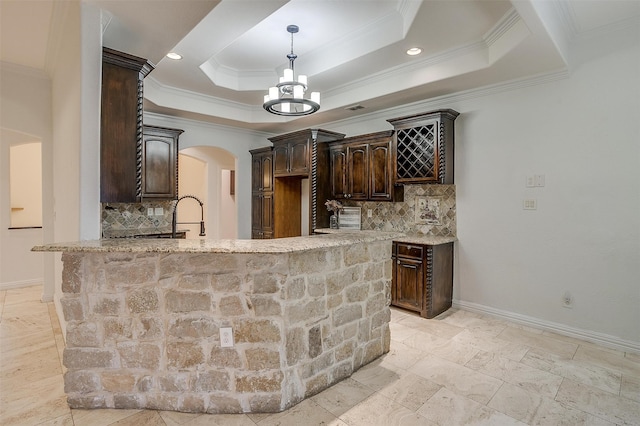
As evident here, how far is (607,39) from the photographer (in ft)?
10.1

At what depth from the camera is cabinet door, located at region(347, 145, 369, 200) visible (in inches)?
186

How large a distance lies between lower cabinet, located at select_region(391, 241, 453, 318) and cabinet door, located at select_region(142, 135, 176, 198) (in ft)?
10.9

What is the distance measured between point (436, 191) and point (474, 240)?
785mm

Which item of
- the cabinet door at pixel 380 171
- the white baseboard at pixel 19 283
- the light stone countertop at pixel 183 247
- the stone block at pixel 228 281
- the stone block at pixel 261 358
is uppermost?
the cabinet door at pixel 380 171

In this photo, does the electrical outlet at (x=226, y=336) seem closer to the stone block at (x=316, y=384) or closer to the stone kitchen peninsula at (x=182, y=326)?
the stone kitchen peninsula at (x=182, y=326)

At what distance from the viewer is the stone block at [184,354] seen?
2.05 metres

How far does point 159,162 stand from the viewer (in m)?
4.66

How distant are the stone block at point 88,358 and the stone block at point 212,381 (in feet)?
1.76

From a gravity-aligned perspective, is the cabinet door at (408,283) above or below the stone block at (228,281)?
below

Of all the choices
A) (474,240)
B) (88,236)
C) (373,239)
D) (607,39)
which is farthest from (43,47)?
(607,39)

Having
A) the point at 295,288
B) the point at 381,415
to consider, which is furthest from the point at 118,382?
the point at 381,415

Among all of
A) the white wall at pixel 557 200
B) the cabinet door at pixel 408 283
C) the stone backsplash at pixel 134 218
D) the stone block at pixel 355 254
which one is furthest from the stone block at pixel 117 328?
the white wall at pixel 557 200

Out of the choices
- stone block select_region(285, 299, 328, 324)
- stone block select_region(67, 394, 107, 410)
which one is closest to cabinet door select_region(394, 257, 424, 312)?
stone block select_region(285, 299, 328, 324)

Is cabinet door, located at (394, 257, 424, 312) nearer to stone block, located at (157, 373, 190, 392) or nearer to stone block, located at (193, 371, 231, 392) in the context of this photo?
stone block, located at (193, 371, 231, 392)
